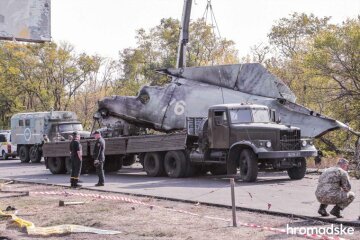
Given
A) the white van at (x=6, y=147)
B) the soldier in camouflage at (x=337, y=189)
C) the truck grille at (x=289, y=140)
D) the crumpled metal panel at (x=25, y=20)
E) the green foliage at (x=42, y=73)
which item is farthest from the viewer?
the green foliage at (x=42, y=73)

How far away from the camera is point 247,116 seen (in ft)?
62.1

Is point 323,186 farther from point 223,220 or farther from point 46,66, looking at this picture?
point 46,66

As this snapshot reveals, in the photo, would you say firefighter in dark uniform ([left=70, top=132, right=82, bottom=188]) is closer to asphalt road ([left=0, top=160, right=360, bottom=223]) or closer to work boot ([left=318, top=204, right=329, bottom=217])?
asphalt road ([left=0, top=160, right=360, bottom=223])

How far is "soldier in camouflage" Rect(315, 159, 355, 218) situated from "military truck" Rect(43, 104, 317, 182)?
6.90 m

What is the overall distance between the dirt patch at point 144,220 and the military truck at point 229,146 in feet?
15.2

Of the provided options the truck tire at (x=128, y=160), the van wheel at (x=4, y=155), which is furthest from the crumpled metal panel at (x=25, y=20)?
the van wheel at (x=4, y=155)

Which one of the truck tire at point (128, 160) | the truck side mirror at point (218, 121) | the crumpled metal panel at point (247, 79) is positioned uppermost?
the crumpled metal panel at point (247, 79)

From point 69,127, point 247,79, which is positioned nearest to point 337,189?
point 247,79

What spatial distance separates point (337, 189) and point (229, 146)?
845 cm

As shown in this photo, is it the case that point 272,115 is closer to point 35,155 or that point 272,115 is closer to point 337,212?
point 337,212

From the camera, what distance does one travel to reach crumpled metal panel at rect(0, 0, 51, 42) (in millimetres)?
13484

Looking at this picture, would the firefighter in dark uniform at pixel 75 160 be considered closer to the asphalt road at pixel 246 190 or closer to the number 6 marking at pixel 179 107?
the asphalt road at pixel 246 190

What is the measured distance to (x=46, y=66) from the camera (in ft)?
170

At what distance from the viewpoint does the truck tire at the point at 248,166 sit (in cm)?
1766
